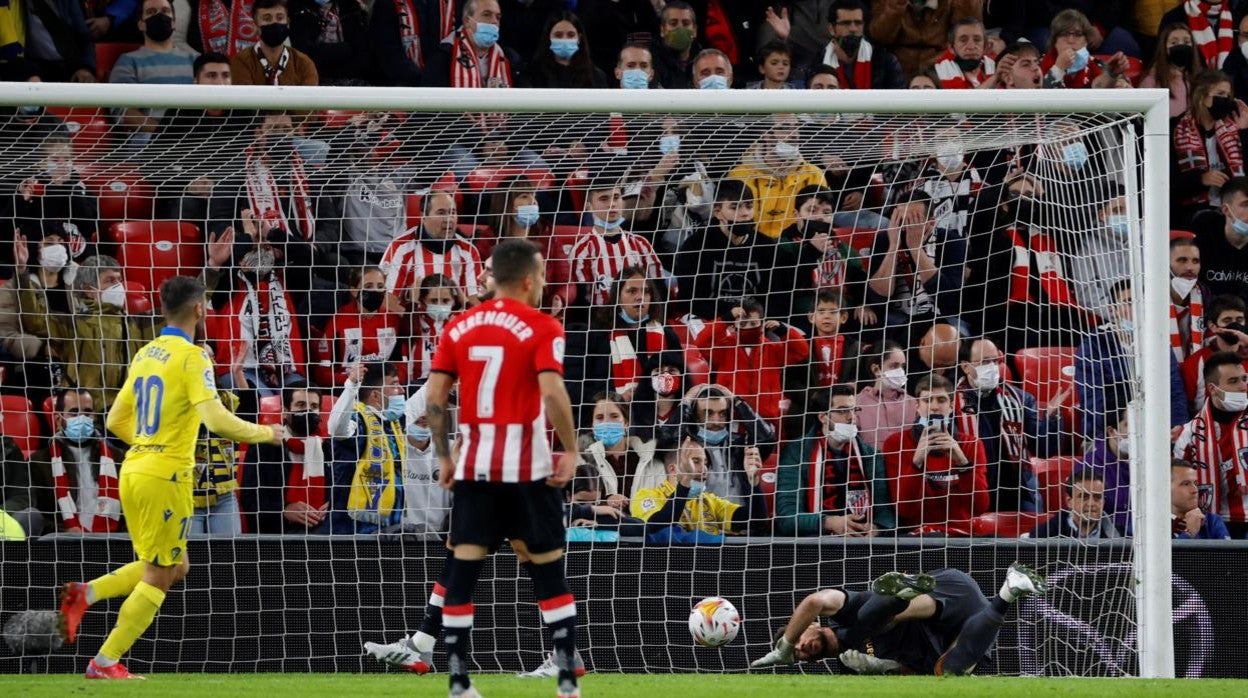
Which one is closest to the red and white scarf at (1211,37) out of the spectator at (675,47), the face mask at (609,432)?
the spectator at (675,47)

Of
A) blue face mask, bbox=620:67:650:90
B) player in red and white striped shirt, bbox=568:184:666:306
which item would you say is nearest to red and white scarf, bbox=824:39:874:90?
blue face mask, bbox=620:67:650:90

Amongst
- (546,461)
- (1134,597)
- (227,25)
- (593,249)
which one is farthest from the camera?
(227,25)

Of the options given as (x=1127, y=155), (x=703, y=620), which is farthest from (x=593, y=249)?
(x=1127, y=155)

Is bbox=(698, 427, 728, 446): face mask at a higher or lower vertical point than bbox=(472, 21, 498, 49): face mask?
lower

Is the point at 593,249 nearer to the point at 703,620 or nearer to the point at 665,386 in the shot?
the point at 665,386

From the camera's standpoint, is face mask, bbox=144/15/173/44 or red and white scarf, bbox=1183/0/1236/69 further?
red and white scarf, bbox=1183/0/1236/69

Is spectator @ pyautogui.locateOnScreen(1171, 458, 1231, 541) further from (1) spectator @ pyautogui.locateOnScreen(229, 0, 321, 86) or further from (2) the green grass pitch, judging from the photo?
(1) spectator @ pyautogui.locateOnScreen(229, 0, 321, 86)

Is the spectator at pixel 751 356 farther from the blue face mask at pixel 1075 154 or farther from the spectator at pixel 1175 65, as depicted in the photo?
the spectator at pixel 1175 65

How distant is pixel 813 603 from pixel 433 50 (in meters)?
5.23

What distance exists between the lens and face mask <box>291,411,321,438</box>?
29.8ft

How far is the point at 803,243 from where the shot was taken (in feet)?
31.7

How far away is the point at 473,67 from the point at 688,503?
3.71 m

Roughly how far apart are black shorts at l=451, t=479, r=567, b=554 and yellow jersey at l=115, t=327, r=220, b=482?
177cm

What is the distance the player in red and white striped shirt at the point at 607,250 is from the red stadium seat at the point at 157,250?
222 cm
